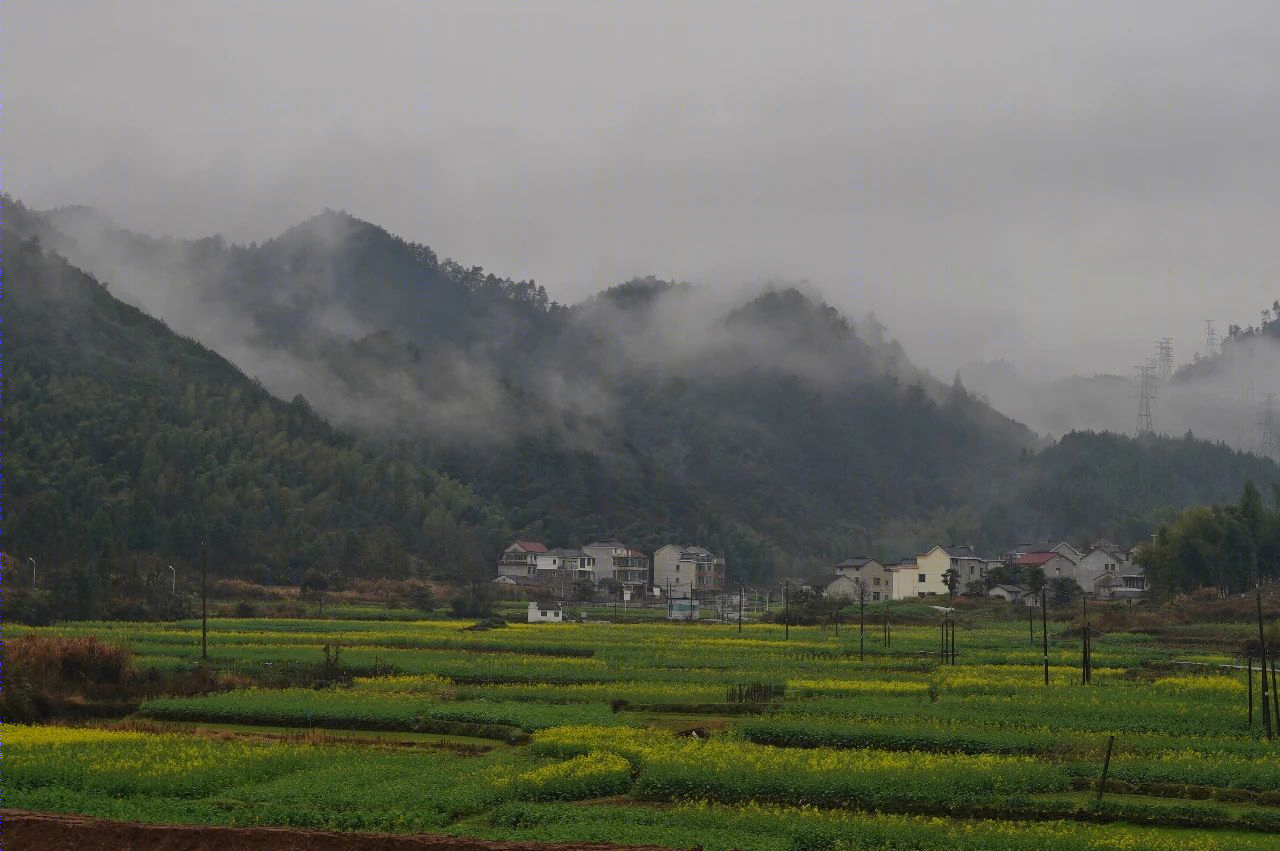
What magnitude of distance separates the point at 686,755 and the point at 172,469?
8830 cm

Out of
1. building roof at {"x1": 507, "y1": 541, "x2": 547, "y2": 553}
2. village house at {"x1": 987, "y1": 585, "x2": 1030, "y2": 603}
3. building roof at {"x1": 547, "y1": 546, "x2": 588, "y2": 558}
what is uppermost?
building roof at {"x1": 507, "y1": 541, "x2": 547, "y2": 553}

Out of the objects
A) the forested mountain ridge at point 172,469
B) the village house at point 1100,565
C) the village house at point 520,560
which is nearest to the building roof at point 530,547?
the village house at point 520,560

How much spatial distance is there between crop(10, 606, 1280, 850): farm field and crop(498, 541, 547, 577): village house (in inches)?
2861

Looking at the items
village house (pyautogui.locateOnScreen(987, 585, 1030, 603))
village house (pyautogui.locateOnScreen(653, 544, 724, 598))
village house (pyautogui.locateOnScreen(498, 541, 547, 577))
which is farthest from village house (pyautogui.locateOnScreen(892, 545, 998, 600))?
village house (pyautogui.locateOnScreen(498, 541, 547, 577))

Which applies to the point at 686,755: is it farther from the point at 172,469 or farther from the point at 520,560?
the point at 520,560

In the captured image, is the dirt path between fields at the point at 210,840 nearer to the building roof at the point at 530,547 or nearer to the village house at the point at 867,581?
the village house at the point at 867,581

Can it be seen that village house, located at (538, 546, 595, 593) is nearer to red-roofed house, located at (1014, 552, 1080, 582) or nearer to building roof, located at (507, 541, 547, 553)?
building roof, located at (507, 541, 547, 553)

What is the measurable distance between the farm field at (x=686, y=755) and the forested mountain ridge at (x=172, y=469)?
45.8 meters

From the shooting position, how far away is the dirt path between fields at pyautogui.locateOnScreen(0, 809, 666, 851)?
17.6 metres

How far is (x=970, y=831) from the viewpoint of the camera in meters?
19.9

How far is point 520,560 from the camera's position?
120 meters

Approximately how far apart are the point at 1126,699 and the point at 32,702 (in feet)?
96.2

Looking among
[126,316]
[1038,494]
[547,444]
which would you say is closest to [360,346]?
[547,444]

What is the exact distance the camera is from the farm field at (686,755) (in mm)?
20406
